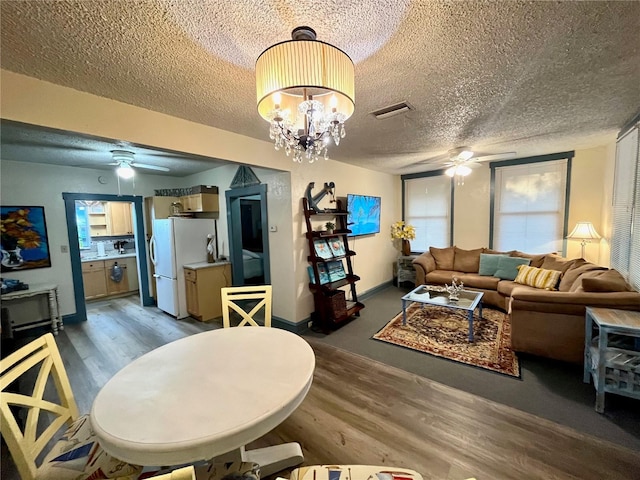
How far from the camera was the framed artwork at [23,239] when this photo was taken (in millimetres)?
3504

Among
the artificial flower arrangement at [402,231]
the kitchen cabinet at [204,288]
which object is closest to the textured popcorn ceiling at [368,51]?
the kitchen cabinet at [204,288]

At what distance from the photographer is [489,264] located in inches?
172

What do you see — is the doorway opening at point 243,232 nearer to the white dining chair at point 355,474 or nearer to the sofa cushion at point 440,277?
the sofa cushion at point 440,277

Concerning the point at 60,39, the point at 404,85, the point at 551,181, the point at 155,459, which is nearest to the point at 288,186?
the point at 404,85

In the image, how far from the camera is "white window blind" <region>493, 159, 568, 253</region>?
414 centimetres

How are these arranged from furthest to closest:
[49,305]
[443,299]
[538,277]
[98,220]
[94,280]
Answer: [98,220], [94,280], [49,305], [538,277], [443,299]

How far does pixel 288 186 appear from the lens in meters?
3.34

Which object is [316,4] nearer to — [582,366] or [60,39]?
[60,39]

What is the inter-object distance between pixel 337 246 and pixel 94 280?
5.02 m

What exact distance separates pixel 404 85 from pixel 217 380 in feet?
7.08

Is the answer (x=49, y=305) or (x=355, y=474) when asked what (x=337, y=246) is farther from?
(x=49, y=305)

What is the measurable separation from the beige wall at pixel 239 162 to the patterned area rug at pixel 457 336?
1.20 metres

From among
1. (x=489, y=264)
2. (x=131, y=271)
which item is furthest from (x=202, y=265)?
(x=489, y=264)

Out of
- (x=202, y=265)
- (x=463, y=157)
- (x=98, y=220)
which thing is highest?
(x=463, y=157)
